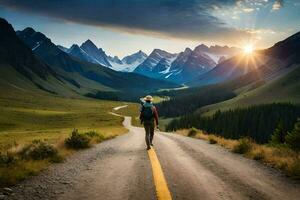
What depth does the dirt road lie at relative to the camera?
9141mm

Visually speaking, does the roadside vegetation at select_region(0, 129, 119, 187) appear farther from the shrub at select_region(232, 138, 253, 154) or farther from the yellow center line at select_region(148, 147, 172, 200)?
the shrub at select_region(232, 138, 253, 154)

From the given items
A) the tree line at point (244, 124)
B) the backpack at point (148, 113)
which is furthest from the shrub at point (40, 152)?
the tree line at point (244, 124)

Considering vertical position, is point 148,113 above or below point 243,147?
above

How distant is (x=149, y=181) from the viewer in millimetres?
10688

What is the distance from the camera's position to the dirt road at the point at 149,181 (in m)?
9.14

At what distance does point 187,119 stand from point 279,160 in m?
184

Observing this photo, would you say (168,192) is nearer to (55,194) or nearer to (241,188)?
(241,188)

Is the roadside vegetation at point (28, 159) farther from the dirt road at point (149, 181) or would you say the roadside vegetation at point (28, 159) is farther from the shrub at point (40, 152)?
the dirt road at point (149, 181)

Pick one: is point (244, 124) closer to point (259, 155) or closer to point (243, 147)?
point (243, 147)

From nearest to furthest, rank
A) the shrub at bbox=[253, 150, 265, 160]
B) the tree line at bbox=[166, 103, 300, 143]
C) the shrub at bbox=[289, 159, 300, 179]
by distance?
the shrub at bbox=[289, 159, 300, 179]
the shrub at bbox=[253, 150, 265, 160]
the tree line at bbox=[166, 103, 300, 143]

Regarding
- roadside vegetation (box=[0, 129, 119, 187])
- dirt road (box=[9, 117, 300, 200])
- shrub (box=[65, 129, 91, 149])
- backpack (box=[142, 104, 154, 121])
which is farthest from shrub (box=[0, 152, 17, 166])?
backpack (box=[142, 104, 154, 121])

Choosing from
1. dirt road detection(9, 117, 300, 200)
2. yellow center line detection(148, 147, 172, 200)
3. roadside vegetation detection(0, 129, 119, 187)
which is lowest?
dirt road detection(9, 117, 300, 200)

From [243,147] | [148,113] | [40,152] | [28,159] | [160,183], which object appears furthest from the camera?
[148,113]

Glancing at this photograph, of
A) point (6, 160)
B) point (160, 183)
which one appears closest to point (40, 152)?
point (6, 160)
